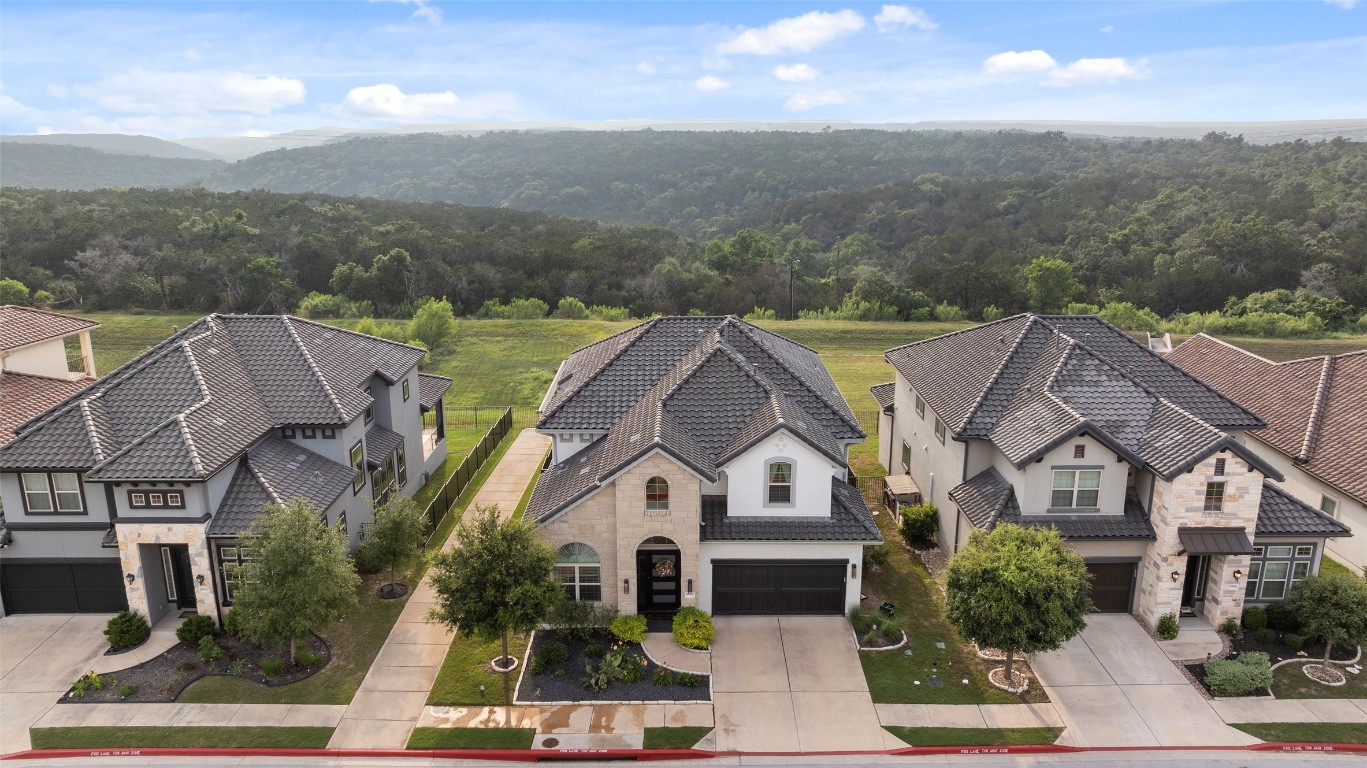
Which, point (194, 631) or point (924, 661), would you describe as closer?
point (924, 661)

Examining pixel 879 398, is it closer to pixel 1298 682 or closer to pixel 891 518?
pixel 891 518

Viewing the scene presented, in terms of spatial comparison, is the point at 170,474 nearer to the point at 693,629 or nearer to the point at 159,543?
the point at 159,543

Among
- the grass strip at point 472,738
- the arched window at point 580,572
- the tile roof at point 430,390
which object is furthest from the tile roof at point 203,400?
the grass strip at point 472,738

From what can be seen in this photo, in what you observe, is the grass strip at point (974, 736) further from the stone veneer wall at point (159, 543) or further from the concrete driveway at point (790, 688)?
the stone veneer wall at point (159, 543)

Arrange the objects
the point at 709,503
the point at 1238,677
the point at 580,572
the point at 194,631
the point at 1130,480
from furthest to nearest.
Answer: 1. the point at 709,503
2. the point at 1130,480
3. the point at 580,572
4. the point at 194,631
5. the point at 1238,677

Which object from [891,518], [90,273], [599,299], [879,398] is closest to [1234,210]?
[599,299]

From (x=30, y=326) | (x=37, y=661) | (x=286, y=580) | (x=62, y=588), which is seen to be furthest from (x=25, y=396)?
(x=286, y=580)
